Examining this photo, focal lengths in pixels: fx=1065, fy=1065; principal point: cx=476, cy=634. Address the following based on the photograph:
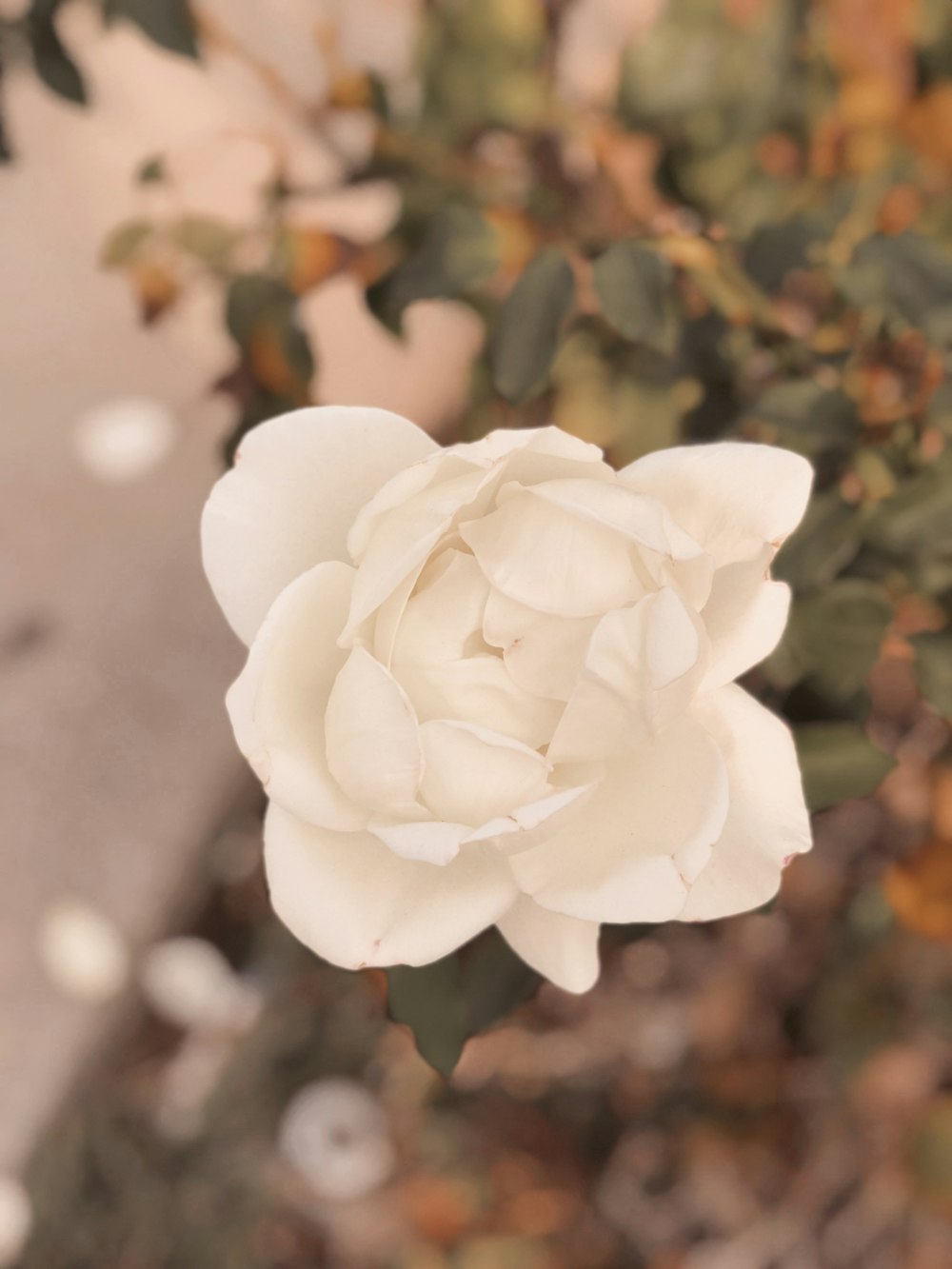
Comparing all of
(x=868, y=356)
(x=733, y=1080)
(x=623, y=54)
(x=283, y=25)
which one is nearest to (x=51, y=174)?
(x=283, y=25)

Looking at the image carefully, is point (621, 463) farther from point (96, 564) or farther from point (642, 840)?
point (96, 564)

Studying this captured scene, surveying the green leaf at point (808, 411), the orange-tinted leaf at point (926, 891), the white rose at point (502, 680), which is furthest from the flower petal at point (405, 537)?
the orange-tinted leaf at point (926, 891)

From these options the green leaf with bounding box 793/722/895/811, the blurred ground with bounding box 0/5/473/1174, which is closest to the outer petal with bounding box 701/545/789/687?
the green leaf with bounding box 793/722/895/811

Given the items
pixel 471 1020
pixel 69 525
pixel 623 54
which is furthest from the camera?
pixel 69 525

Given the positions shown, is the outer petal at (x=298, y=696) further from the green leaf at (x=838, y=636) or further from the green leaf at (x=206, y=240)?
the green leaf at (x=206, y=240)

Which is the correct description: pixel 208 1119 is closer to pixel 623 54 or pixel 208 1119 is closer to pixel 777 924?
pixel 777 924
